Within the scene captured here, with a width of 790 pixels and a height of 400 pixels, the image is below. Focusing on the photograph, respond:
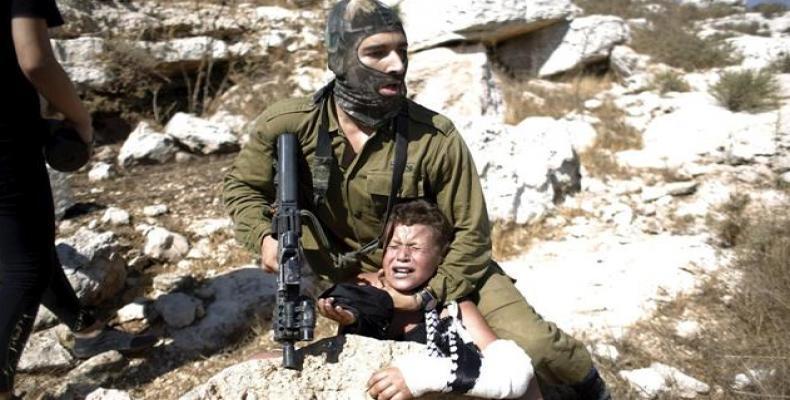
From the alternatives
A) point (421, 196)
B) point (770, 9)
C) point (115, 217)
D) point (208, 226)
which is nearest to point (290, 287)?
point (421, 196)

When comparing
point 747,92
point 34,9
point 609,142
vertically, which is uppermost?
point 34,9

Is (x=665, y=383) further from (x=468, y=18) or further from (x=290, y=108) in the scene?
(x=468, y=18)

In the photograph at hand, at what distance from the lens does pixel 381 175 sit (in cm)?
209

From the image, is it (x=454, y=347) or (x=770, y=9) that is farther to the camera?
(x=770, y=9)

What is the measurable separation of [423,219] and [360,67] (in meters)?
0.60

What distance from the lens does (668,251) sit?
386 centimetres

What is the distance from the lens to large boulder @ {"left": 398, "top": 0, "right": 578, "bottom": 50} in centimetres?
664

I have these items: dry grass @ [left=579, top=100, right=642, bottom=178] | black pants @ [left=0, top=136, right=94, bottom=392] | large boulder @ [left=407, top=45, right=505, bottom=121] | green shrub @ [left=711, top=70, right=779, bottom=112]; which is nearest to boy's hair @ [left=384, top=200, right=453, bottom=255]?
black pants @ [left=0, top=136, right=94, bottom=392]

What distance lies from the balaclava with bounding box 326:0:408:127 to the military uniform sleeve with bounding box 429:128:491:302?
11.1 inches

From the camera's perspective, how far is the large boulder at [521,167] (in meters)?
4.38

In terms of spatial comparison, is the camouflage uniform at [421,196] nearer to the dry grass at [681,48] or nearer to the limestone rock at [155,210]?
the limestone rock at [155,210]

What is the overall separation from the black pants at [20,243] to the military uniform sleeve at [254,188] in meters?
0.71

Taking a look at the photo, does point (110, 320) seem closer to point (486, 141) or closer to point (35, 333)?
point (35, 333)

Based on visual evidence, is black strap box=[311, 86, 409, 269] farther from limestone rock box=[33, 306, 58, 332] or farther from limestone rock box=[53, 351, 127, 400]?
limestone rock box=[33, 306, 58, 332]
